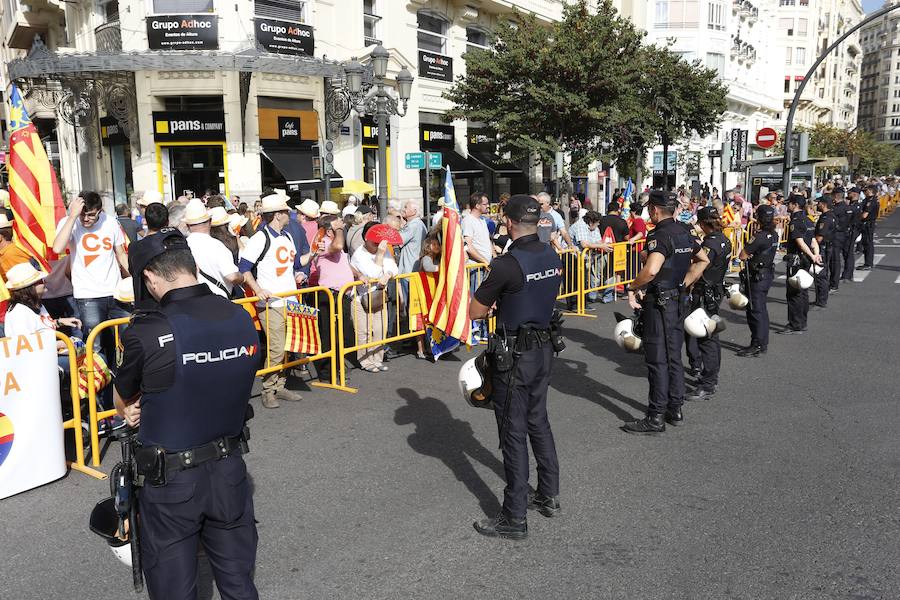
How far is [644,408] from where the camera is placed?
731 cm

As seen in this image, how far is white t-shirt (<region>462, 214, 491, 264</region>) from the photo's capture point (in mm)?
9977

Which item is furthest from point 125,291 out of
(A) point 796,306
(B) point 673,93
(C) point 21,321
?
(B) point 673,93

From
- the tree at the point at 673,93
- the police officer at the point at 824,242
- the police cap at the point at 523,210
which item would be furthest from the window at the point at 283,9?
the police cap at the point at 523,210

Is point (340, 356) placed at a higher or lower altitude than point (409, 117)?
lower

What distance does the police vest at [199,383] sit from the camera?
9.70 feet

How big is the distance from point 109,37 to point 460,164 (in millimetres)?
12721

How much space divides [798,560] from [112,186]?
23611mm

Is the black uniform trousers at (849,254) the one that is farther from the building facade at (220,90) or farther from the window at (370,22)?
the window at (370,22)

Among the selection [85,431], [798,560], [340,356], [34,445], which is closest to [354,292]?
[340,356]

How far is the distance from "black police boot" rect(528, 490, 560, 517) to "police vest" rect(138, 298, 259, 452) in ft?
7.86

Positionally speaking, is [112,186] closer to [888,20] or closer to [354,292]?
[354,292]

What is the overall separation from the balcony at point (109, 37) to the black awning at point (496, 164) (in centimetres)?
1371

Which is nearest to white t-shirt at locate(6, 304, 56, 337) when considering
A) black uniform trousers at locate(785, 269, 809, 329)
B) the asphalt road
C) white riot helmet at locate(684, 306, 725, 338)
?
the asphalt road

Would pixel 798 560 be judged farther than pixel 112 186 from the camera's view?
No
